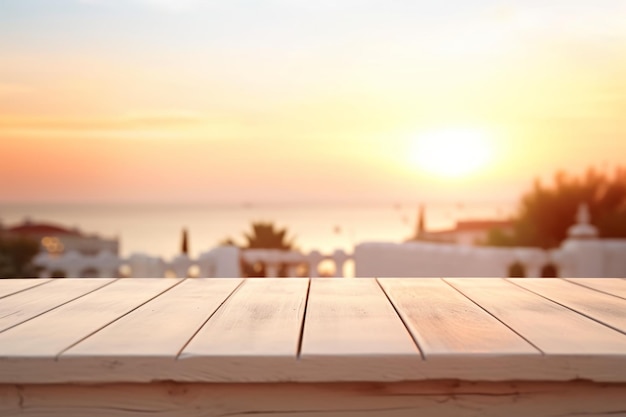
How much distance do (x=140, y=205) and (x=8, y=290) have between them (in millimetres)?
102656

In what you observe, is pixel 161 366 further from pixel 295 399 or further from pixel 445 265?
pixel 445 265

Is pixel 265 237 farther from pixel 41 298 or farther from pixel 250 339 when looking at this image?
pixel 250 339

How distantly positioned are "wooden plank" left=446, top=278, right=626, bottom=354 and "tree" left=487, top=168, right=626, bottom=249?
30.2 feet

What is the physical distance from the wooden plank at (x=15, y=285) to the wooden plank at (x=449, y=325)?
3.96 ft

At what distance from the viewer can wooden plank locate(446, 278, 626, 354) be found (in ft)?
4.83

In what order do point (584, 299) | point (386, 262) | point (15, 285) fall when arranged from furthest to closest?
point (386, 262) < point (15, 285) < point (584, 299)

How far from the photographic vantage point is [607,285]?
Result: 8.44 ft

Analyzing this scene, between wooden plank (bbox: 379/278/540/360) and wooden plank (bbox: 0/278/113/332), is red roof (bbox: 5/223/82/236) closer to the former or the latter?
wooden plank (bbox: 0/278/113/332)

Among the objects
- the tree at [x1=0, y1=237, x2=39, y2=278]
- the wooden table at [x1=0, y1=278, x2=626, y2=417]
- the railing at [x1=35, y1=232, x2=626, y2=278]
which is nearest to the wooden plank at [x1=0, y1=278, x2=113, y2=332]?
the wooden table at [x1=0, y1=278, x2=626, y2=417]

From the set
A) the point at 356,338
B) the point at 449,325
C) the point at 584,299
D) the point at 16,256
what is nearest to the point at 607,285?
the point at 584,299

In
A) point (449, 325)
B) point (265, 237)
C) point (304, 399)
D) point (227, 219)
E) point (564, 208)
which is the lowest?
point (227, 219)

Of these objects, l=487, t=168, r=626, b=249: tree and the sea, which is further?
the sea

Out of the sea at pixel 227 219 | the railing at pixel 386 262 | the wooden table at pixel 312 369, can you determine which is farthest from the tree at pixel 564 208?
the sea at pixel 227 219

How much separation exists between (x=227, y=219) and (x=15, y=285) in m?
75.1
